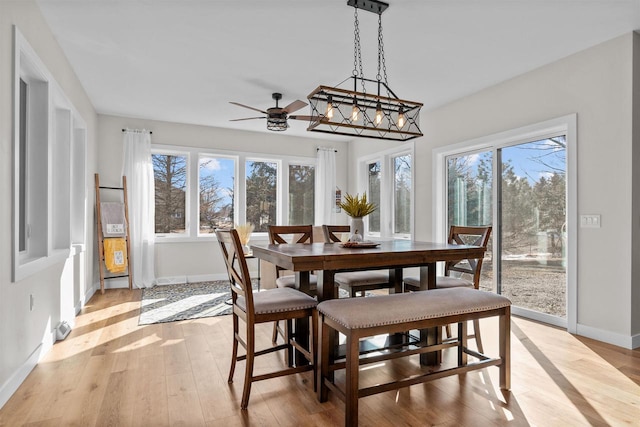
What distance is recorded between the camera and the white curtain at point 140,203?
5570mm

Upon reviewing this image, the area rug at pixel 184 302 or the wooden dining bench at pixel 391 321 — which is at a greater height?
the wooden dining bench at pixel 391 321

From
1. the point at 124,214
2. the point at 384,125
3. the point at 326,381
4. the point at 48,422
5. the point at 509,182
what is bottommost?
the point at 48,422

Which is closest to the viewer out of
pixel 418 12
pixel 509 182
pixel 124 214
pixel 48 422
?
pixel 48 422

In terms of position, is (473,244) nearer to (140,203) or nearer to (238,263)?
(238,263)

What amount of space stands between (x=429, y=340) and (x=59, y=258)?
3137 millimetres

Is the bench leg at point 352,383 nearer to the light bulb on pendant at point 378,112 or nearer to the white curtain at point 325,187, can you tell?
the light bulb on pendant at point 378,112

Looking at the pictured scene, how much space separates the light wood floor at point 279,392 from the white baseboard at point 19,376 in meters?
0.04

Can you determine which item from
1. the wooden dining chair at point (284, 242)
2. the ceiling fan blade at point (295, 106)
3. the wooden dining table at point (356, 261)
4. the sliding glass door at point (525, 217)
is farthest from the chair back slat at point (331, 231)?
the sliding glass door at point (525, 217)

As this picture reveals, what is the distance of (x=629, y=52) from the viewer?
308 cm

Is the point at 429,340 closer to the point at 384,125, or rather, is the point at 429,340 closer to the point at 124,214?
the point at 384,125

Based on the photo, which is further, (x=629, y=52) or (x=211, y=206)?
(x=211, y=206)

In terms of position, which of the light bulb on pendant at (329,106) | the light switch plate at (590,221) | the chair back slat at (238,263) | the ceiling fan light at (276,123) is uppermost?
the ceiling fan light at (276,123)

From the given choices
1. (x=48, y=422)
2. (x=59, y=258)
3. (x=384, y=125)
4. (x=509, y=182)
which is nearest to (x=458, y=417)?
(x=384, y=125)

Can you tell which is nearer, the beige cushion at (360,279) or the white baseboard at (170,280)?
the beige cushion at (360,279)
